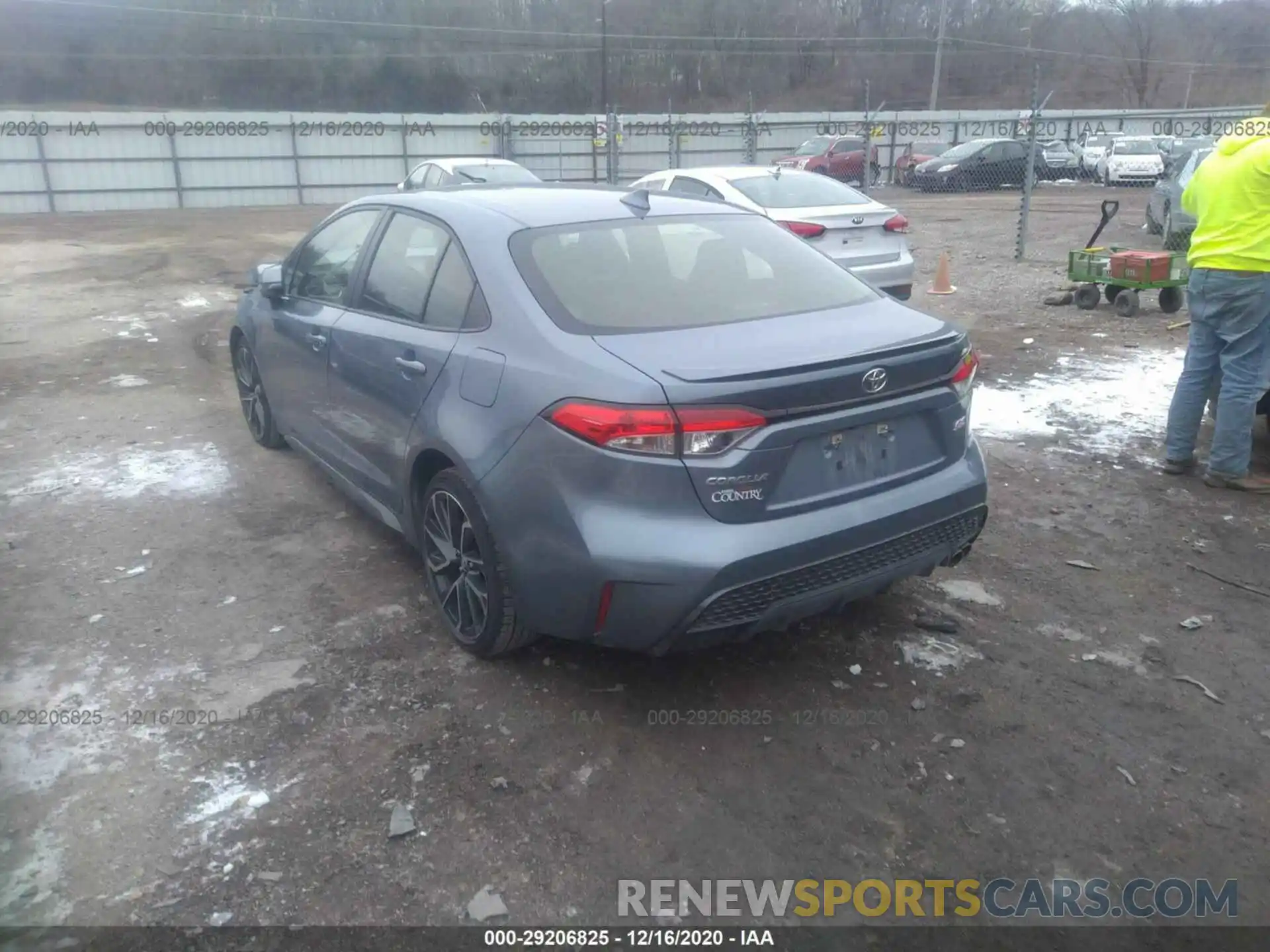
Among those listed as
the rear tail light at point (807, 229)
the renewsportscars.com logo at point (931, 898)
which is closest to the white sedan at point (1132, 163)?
the rear tail light at point (807, 229)

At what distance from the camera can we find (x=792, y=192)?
9.95 meters

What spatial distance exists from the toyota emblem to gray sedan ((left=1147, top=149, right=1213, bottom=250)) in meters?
9.43

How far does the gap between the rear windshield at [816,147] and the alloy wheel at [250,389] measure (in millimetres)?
27122

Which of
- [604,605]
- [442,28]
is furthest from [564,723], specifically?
[442,28]

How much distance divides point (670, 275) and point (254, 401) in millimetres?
3554

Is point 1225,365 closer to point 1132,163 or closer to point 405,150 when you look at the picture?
point 1132,163

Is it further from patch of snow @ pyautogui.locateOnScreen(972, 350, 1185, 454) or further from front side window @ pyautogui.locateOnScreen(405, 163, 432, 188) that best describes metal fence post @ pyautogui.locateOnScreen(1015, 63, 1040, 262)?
front side window @ pyautogui.locateOnScreen(405, 163, 432, 188)

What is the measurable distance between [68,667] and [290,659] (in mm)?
825

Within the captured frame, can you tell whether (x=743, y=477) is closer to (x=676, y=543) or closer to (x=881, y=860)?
(x=676, y=543)

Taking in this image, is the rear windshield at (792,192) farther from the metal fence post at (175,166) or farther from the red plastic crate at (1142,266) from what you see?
the metal fence post at (175,166)

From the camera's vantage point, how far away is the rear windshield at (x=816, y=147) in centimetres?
3081

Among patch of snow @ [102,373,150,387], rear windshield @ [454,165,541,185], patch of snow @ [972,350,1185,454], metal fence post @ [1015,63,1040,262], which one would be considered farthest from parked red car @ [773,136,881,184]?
patch of snow @ [102,373,150,387]

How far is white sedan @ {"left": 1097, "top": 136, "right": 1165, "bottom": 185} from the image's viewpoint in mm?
28438

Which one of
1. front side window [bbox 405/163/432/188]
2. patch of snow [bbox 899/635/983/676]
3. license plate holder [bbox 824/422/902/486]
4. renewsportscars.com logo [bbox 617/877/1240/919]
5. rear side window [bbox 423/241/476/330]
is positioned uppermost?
rear side window [bbox 423/241/476/330]
